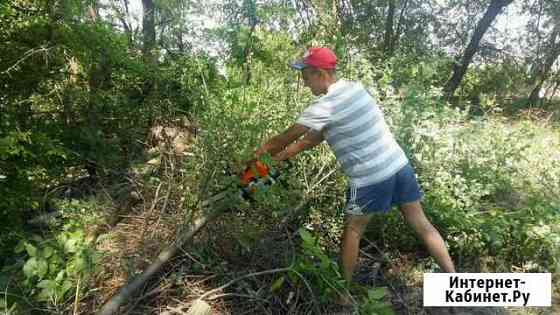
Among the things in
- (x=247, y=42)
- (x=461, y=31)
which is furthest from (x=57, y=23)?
(x=461, y=31)

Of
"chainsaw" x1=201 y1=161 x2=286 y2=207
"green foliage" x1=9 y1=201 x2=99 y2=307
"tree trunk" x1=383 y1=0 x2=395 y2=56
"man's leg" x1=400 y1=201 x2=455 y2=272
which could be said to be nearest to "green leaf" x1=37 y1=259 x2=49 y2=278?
"green foliage" x1=9 y1=201 x2=99 y2=307

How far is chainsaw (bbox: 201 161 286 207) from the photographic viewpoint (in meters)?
2.29

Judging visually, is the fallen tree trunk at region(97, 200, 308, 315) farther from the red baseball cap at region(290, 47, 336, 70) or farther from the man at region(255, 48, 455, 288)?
the red baseball cap at region(290, 47, 336, 70)

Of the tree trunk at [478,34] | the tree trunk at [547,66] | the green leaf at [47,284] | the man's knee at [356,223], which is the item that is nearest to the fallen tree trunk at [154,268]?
the green leaf at [47,284]

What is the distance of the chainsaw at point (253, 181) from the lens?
2.29m

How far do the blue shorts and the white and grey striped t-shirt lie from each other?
0.04 meters

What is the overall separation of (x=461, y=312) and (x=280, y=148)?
1.70 m

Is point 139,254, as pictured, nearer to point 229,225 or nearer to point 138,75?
point 229,225

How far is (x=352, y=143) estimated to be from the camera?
7.17 ft

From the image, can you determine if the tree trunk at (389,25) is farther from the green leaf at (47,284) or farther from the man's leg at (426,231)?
the green leaf at (47,284)
